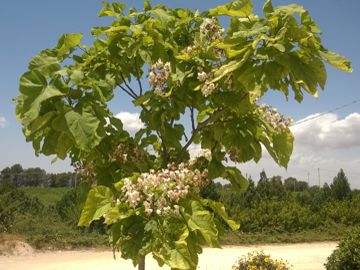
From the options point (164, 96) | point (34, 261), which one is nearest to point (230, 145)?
point (164, 96)

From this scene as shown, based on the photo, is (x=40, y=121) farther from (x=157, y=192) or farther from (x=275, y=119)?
(x=275, y=119)

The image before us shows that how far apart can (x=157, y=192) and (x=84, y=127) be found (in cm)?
42

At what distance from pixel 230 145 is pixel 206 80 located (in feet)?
1.56

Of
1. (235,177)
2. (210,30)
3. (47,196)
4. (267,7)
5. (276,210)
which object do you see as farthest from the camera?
(47,196)

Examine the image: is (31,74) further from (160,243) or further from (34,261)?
(34,261)

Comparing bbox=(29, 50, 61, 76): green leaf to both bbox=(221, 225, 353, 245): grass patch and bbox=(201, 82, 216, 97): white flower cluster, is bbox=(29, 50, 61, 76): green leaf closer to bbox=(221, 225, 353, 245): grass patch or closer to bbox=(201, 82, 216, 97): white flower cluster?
bbox=(201, 82, 216, 97): white flower cluster

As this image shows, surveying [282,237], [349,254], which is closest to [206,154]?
[349,254]

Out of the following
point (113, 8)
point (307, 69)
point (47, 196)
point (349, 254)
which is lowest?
point (349, 254)

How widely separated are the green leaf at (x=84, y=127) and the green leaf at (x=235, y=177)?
99 centimetres

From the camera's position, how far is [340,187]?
25.1m

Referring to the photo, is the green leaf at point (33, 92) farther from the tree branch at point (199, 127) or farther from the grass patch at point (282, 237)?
the grass patch at point (282, 237)

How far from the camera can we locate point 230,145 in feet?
7.70

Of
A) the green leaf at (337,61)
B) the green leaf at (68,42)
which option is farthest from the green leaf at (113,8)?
the green leaf at (337,61)

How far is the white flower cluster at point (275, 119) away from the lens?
6.98 feet
